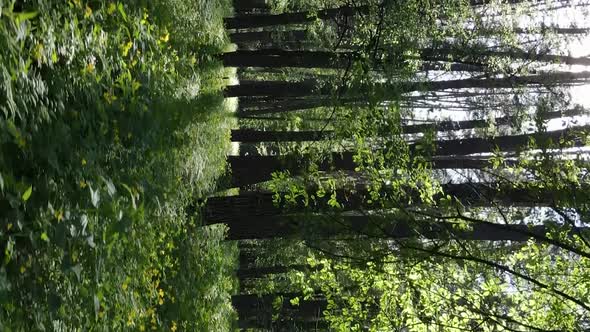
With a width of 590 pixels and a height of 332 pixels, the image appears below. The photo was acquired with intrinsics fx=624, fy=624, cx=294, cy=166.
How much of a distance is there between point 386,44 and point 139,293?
523 centimetres

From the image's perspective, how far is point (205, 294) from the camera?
32.5 ft

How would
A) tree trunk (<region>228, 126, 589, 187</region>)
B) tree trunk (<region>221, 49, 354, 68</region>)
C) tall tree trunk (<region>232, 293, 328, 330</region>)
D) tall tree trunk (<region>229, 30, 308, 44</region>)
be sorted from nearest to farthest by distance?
tree trunk (<region>228, 126, 589, 187</region>)
tree trunk (<region>221, 49, 354, 68</region>)
tall tree trunk (<region>232, 293, 328, 330</region>)
tall tree trunk (<region>229, 30, 308, 44</region>)

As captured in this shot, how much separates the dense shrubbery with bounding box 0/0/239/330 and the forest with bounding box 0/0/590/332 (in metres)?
0.02

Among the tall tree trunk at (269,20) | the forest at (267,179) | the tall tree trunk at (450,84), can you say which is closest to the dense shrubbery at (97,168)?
the forest at (267,179)

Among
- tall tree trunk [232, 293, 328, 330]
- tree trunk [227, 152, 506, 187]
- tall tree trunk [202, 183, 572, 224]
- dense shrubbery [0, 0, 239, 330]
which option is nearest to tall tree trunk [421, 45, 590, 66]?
tree trunk [227, 152, 506, 187]

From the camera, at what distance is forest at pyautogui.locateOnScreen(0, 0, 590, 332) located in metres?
4.64

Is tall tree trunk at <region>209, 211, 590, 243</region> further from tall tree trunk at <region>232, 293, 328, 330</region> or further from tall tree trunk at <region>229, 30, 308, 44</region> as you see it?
tall tree trunk at <region>229, 30, 308, 44</region>

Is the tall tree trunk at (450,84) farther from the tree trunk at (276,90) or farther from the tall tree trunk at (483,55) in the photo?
the tall tree trunk at (483,55)

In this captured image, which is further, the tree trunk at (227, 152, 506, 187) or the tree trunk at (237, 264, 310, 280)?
the tree trunk at (237, 264, 310, 280)

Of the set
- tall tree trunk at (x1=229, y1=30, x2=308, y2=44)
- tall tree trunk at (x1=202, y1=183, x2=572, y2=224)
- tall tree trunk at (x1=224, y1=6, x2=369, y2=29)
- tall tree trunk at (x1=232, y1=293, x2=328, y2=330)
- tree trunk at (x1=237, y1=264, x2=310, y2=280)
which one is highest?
tall tree trunk at (x1=229, y1=30, x2=308, y2=44)

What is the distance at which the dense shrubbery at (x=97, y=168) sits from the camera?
4301mm

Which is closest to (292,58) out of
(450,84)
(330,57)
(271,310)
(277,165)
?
(330,57)

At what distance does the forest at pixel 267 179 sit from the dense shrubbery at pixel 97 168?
0.07 feet

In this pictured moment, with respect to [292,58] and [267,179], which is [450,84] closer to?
[292,58]
